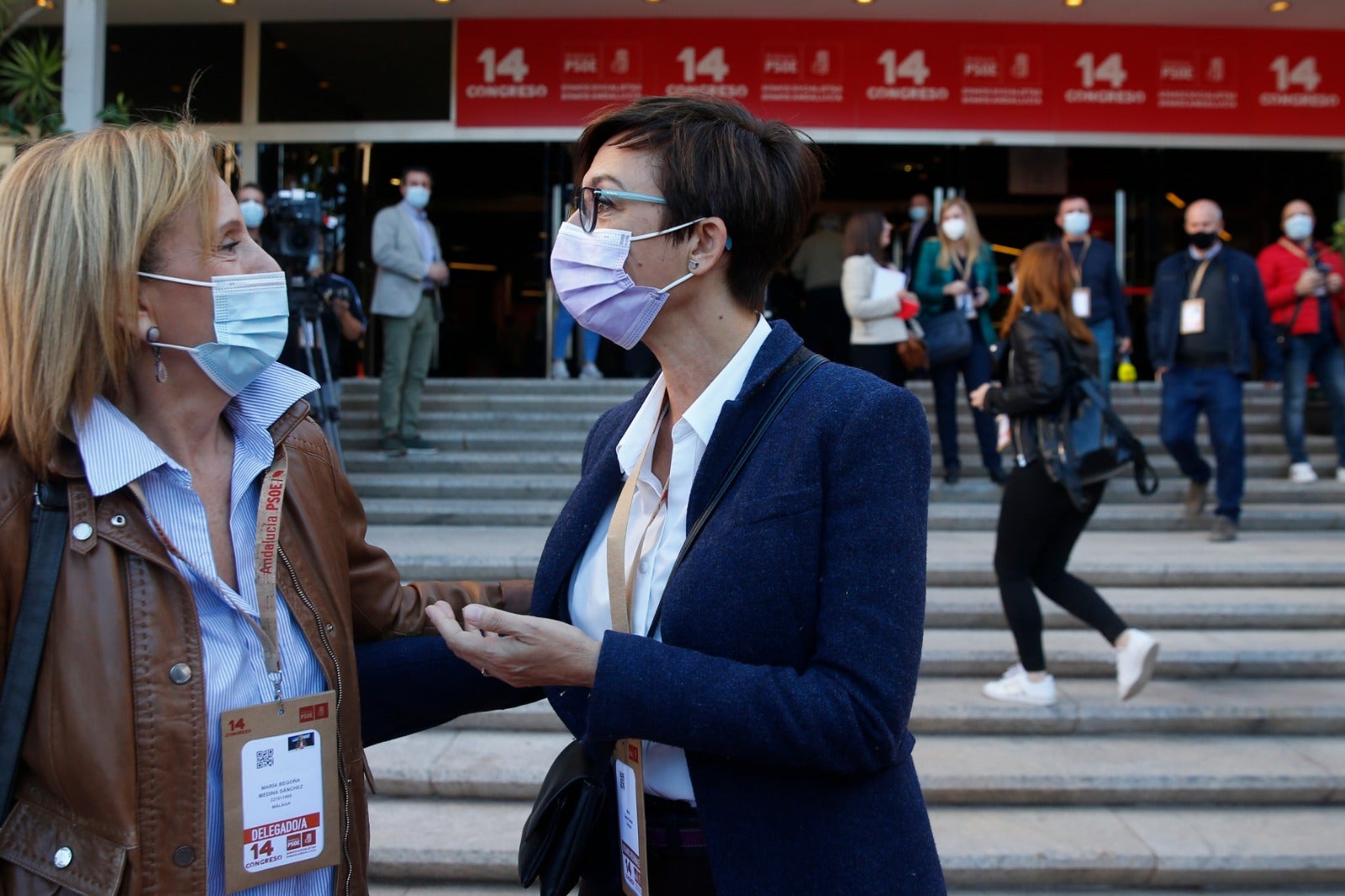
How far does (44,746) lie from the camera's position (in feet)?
4.86

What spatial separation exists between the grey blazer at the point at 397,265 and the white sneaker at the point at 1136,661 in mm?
5608

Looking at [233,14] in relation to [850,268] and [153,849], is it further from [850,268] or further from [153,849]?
[153,849]

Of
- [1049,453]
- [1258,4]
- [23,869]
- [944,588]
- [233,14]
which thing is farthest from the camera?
[233,14]

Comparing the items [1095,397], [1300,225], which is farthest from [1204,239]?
[1095,397]

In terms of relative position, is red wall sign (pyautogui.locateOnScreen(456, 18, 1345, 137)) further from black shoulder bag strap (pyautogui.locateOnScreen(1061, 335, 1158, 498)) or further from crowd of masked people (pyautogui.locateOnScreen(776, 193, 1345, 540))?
black shoulder bag strap (pyautogui.locateOnScreen(1061, 335, 1158, 498))

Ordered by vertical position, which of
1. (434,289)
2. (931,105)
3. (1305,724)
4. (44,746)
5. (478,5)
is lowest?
(1305,724)

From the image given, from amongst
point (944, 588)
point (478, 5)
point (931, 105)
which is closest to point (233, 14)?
point (478, 5)

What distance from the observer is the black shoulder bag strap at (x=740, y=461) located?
1.65 meters

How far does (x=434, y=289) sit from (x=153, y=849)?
7.45 metres

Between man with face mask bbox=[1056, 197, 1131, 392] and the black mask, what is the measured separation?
3.05 ft

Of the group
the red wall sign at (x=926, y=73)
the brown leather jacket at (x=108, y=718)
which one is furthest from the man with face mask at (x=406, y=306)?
the brown leather jacket at (x=108, y=718)

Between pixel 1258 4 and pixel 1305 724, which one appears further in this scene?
pixel 1258 4

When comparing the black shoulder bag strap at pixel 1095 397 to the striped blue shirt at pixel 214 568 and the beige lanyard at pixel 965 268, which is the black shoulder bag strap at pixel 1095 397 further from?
the striped blue shirt at pixel 214 568

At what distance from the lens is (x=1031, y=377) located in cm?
479
